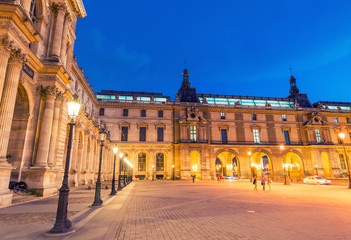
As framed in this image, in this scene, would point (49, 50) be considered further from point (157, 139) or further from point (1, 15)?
point (157, 139)

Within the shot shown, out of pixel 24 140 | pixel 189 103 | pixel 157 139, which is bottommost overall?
pixel 24 140

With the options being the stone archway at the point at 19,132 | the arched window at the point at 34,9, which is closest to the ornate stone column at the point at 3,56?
the stone archway at the point at 19,132

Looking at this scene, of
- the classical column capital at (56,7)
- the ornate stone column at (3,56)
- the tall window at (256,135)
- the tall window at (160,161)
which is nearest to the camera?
the ornate stone column at (3,56)

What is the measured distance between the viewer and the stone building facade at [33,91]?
11.3m

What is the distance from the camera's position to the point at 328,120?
5731cm

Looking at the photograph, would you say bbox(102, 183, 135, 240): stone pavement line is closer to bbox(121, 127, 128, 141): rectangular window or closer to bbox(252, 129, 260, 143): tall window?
bbox(121, 127, 128, 141): rectangular window

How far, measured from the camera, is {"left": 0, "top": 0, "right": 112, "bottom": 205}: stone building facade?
11.3 meters

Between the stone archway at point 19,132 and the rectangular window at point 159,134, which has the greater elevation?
the rectangular window at point 159,134

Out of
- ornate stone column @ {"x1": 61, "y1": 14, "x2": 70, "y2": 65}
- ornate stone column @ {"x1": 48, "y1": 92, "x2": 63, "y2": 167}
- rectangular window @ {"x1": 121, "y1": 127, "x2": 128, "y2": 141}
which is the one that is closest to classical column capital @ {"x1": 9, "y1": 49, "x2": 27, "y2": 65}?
ornate stone column @ {"x1": 48, "y1": 92, "x2": 63, "y2": 167}

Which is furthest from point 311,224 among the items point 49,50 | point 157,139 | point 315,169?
point 315,169

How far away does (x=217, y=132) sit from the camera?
170 feet

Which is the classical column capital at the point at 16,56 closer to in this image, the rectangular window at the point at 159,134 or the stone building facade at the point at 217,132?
the stone building facade at the point at 217,132

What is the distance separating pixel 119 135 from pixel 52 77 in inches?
1261

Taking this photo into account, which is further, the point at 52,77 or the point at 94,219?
the point at 52,77
